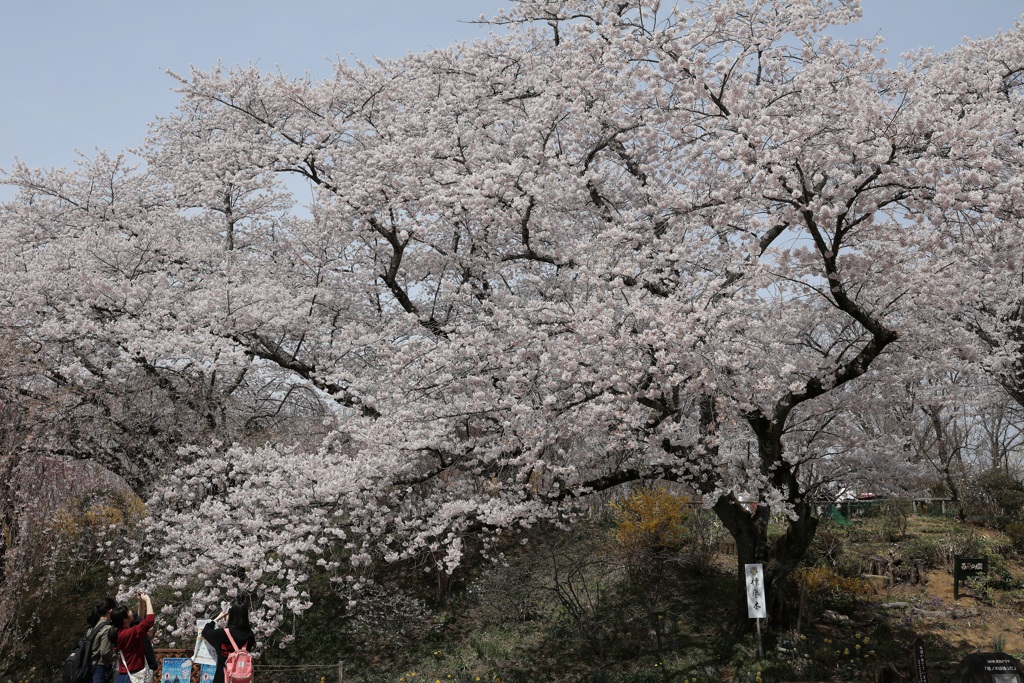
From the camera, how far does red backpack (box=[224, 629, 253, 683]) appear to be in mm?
6566

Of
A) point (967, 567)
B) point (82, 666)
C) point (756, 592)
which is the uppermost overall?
point (967, 567)

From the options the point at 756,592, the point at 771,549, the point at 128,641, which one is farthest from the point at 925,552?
the point at 128,641

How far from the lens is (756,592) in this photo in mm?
9055

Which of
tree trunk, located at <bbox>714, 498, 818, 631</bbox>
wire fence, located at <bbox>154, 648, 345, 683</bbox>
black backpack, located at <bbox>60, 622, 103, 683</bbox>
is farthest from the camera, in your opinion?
wire fence, located at <bbox>154, 648, 345, 683</bbox>

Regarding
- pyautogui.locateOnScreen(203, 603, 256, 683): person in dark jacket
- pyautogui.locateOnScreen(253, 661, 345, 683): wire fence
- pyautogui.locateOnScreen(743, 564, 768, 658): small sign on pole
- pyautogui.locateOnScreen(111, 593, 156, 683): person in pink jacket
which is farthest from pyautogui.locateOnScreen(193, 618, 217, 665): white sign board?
pyautogui.locateOnScreen(743, 564, 768, 658): small sign on pole

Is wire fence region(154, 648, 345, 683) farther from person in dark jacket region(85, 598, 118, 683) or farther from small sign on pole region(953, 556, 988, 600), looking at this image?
small sign on pole region(953, 556, 988, 600)

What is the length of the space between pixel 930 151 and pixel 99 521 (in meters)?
15.8

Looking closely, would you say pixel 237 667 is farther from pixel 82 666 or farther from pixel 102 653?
pixel 82 666

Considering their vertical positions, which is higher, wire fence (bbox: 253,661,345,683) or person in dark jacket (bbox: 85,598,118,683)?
person in dark jacket (bbox: 85,598,118,683)

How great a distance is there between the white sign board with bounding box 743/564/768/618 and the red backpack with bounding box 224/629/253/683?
5.36 m

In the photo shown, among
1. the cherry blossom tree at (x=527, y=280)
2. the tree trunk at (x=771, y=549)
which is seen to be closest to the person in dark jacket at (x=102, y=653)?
the cherry blossom tree at (x=527, y=280)

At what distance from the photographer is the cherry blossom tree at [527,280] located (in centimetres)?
854

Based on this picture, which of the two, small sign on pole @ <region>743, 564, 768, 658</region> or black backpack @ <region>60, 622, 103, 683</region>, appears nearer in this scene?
black backpack @ <region>60, 622, 103, 683</region>

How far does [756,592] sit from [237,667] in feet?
18.4
